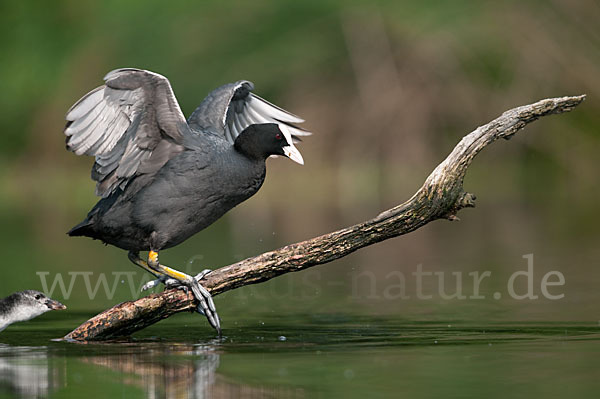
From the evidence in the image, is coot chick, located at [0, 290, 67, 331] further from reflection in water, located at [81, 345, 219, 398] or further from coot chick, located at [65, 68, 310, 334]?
reflection in water, located at [81, 345, 219, 398]

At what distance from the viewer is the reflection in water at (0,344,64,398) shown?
4395 mm

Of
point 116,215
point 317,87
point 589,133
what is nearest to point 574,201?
point 589,133

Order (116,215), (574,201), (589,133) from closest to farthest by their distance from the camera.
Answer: (116,215) → (574,201) → (589,133)

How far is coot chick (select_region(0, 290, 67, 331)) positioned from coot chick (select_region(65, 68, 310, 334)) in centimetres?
Answer: 51

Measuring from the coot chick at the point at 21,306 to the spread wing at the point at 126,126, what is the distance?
0.72 m

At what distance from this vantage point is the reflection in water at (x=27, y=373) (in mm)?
→ 4395

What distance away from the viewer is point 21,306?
20.2ft

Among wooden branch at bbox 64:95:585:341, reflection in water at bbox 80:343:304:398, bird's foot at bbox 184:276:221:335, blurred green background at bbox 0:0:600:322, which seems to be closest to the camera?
reflection in water at bbox 80:343:304:398

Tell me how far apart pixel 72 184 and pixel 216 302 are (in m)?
10.8

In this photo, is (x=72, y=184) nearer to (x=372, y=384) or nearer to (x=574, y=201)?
(x=574, y=201)

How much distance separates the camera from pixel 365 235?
582 centimetres

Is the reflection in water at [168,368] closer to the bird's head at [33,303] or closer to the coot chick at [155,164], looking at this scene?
the coot chick at [155,164]

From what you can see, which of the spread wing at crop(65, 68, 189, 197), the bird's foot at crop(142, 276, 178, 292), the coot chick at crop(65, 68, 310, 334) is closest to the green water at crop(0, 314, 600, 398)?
the bird's foot at crop(142, 276, 178, 292)

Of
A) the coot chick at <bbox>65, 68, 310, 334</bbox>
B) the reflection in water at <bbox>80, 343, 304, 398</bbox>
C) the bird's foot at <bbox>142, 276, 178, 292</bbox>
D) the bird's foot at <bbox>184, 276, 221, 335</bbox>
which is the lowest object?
the reflection in water at <bbox>80, 343, 304, 398</bbox>
